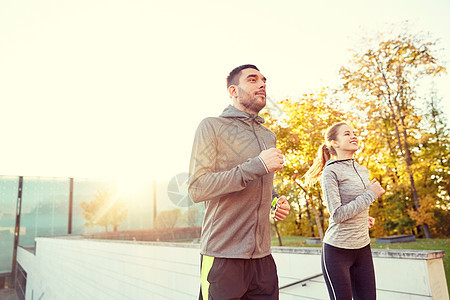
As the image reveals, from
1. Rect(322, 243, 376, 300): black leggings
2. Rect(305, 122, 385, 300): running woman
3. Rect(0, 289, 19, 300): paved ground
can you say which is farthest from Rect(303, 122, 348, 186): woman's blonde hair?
Rect(0, 289, 19, 300): paved ground

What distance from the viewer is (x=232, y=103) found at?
5.59 ft

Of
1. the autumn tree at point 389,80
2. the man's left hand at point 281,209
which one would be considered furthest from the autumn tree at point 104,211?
the man's left hand at point 281,209

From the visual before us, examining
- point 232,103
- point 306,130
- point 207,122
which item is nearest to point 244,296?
point 207,122

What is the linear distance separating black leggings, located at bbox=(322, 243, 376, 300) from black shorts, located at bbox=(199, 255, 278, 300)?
0.65m

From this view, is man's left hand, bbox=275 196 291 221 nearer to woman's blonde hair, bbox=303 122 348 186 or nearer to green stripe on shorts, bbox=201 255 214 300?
green stripe on shorts, bbox=201 255 214 300

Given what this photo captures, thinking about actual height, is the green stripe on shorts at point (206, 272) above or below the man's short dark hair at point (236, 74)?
below

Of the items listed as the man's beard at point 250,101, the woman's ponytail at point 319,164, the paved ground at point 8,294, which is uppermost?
the man's beard at point 250,101

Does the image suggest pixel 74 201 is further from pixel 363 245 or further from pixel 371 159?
pixel 363 245

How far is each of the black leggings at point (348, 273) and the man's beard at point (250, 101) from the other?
1.07 m

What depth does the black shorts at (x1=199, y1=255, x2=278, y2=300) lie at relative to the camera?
1303 mm

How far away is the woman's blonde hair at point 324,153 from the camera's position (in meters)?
2.32

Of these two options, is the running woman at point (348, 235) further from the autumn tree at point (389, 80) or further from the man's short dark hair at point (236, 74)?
the autumn tree at point (389, 80)

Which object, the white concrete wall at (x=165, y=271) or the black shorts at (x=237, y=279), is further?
the white concrete wall at (x=165, y=271)

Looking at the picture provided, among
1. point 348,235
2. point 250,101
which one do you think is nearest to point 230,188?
point 250,101
